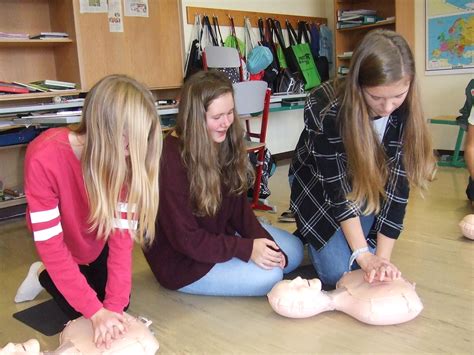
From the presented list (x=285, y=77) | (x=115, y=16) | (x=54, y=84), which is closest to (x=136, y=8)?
(x=115, y=16)

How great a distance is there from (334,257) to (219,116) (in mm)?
584

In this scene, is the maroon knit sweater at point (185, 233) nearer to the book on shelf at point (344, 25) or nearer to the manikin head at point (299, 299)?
the manikin head at point (299, 299)

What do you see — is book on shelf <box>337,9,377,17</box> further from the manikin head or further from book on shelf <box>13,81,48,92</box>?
the manikin head

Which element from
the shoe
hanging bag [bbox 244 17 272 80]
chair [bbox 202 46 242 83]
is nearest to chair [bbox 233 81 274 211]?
the shoe

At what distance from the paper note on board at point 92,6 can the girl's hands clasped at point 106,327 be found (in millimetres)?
2247

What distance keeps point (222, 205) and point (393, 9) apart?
334 centimetres

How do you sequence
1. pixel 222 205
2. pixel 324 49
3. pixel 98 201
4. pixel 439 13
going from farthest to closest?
pixel 324 49 < pixel 439 13 < pixel 222 205 < pixel 98 201

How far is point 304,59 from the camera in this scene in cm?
425

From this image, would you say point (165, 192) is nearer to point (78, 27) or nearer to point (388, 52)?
point (388, 52)

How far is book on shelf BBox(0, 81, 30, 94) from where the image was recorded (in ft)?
8.63

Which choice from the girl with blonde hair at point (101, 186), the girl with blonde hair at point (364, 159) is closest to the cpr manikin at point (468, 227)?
the girl with blonde hair at point (364, 159)

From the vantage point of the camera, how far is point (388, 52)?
1273 mm

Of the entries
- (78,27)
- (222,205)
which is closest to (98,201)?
(222,205)

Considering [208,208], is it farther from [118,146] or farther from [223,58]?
[223,58]
